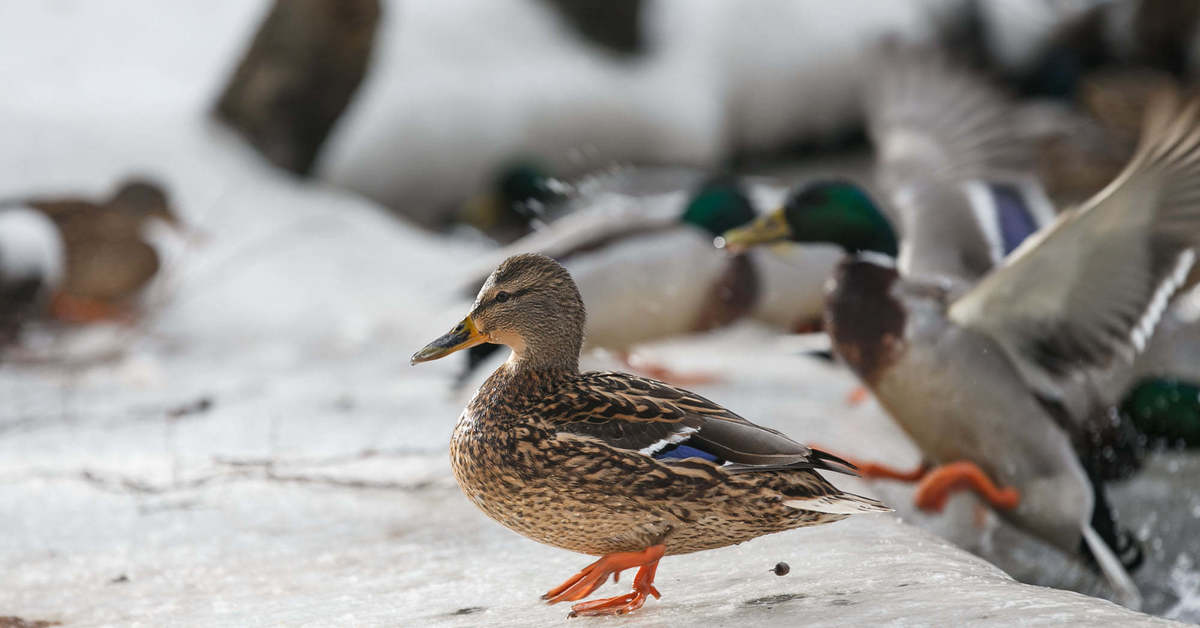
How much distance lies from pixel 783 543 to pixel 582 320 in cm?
63

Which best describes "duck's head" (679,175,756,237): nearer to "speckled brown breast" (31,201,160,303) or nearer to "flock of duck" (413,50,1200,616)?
"flock of duck" (413,50,1200,616)

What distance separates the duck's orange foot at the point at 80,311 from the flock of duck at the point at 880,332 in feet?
8.10

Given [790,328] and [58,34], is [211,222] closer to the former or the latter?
[58,34]

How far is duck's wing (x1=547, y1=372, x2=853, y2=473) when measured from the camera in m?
1.94

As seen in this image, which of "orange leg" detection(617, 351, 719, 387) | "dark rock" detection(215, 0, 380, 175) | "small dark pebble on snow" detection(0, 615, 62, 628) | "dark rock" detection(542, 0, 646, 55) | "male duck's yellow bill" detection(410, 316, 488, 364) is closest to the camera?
"male duck's yellow bill" detection(410, 316, 488, 364)

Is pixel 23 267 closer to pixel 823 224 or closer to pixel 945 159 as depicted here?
pixel 823 224

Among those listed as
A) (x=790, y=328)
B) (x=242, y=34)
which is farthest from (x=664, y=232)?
(x=242, y=34)

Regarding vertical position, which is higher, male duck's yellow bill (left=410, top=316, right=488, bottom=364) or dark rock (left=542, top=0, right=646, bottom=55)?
dark rock (left=542, top=0, right=646, bottom=55)

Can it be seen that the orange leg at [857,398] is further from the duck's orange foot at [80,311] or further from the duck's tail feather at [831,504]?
the duck's orange foot at [80,311]

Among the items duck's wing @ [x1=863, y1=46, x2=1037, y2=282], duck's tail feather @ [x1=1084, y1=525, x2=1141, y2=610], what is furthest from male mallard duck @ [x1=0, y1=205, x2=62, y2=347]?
duck's tail feather @ [x1=1084, y1=525, x2=1141, y2=610]

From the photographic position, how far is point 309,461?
10.5 ft

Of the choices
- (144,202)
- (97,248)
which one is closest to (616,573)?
(97,248)

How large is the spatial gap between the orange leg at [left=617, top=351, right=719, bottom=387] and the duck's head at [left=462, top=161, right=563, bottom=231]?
2.62 meters

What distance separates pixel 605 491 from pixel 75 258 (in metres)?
4.60
